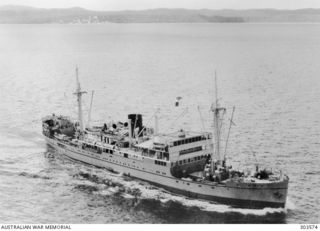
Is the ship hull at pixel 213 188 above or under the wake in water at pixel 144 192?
above

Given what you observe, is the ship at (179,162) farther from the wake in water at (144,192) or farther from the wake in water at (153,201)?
the wake in water at (153,201)

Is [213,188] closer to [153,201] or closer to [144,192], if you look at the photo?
[153,201]

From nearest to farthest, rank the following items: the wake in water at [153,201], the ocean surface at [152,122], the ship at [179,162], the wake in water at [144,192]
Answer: the wake in water at [153,201] < the ocean surface at [152,122] < the wake in water at [144,192] < the ship at [179,162]

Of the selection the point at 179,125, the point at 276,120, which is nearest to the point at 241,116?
the point at 276,120

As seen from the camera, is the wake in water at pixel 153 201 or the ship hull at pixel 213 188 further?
the ship hull at pixel 213 188

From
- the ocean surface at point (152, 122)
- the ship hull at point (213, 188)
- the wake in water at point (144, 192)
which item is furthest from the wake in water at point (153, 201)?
the ship hull at point (213, 188)

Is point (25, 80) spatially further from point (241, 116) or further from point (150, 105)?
point (241, 116)

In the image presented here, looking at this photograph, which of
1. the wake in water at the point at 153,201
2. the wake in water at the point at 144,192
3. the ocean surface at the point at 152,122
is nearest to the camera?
the wake in water at the point at 153,201
